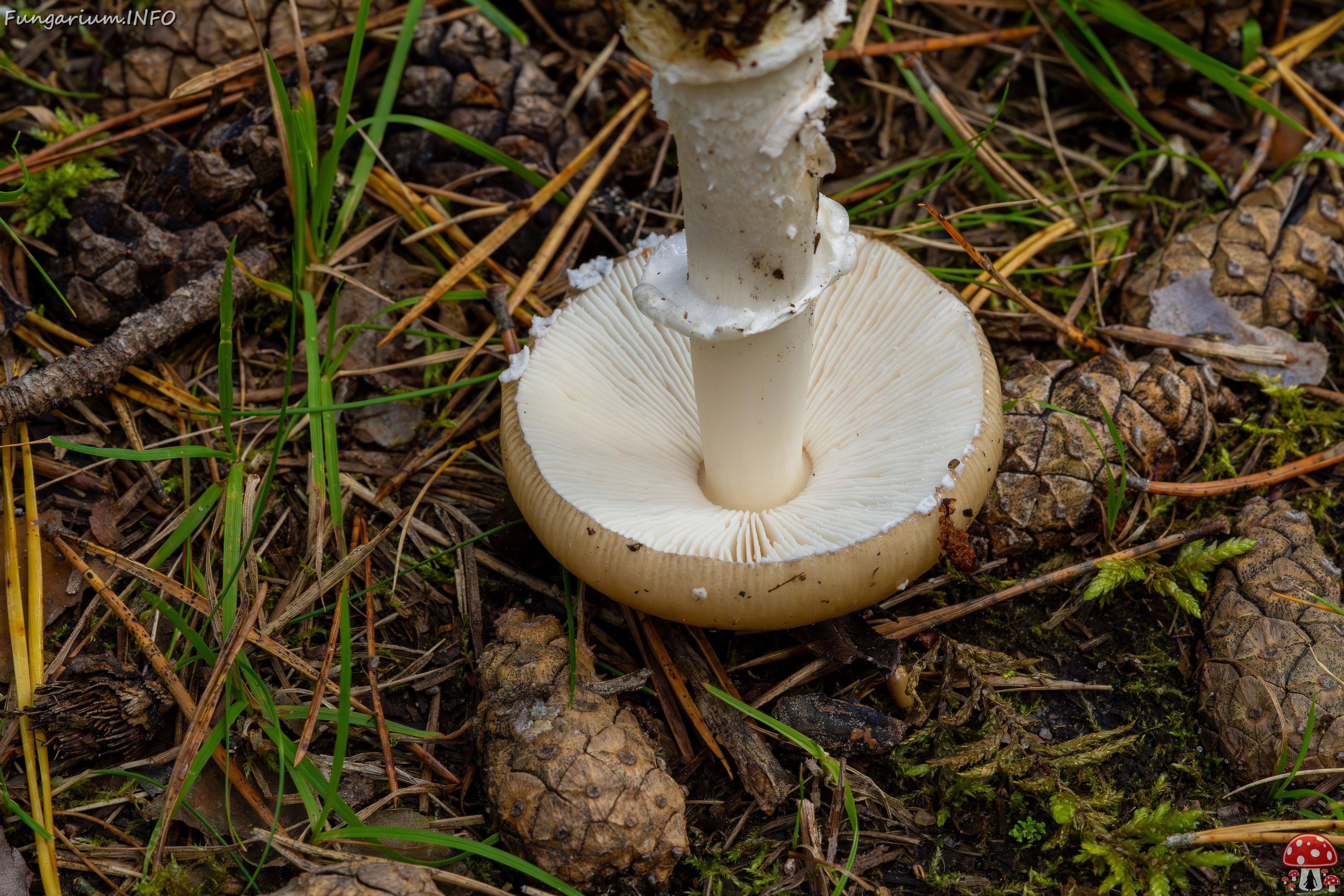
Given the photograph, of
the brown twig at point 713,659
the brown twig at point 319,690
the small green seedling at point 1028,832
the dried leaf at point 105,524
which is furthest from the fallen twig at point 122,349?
the small green seedling at point 1028,832

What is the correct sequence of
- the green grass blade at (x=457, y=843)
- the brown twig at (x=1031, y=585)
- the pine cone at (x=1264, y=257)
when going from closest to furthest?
the green grass blade at (x=457, y=843), the brown twig at (x=1031, y=585), the pine cone at (x=1264, y=257)

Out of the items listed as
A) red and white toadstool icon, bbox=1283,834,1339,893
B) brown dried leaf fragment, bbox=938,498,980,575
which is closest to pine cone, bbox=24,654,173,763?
brown dried leaf fragment, bbox=938,498,980,575

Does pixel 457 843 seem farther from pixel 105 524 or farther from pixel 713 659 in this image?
pixel 105 524

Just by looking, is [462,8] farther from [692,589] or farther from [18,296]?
[692,589]

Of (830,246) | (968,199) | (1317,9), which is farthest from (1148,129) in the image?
(830,246)

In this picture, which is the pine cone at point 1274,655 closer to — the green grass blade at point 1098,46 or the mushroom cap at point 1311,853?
the mushroom cap at point 1311,853

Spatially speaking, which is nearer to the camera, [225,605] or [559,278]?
[225,605]
